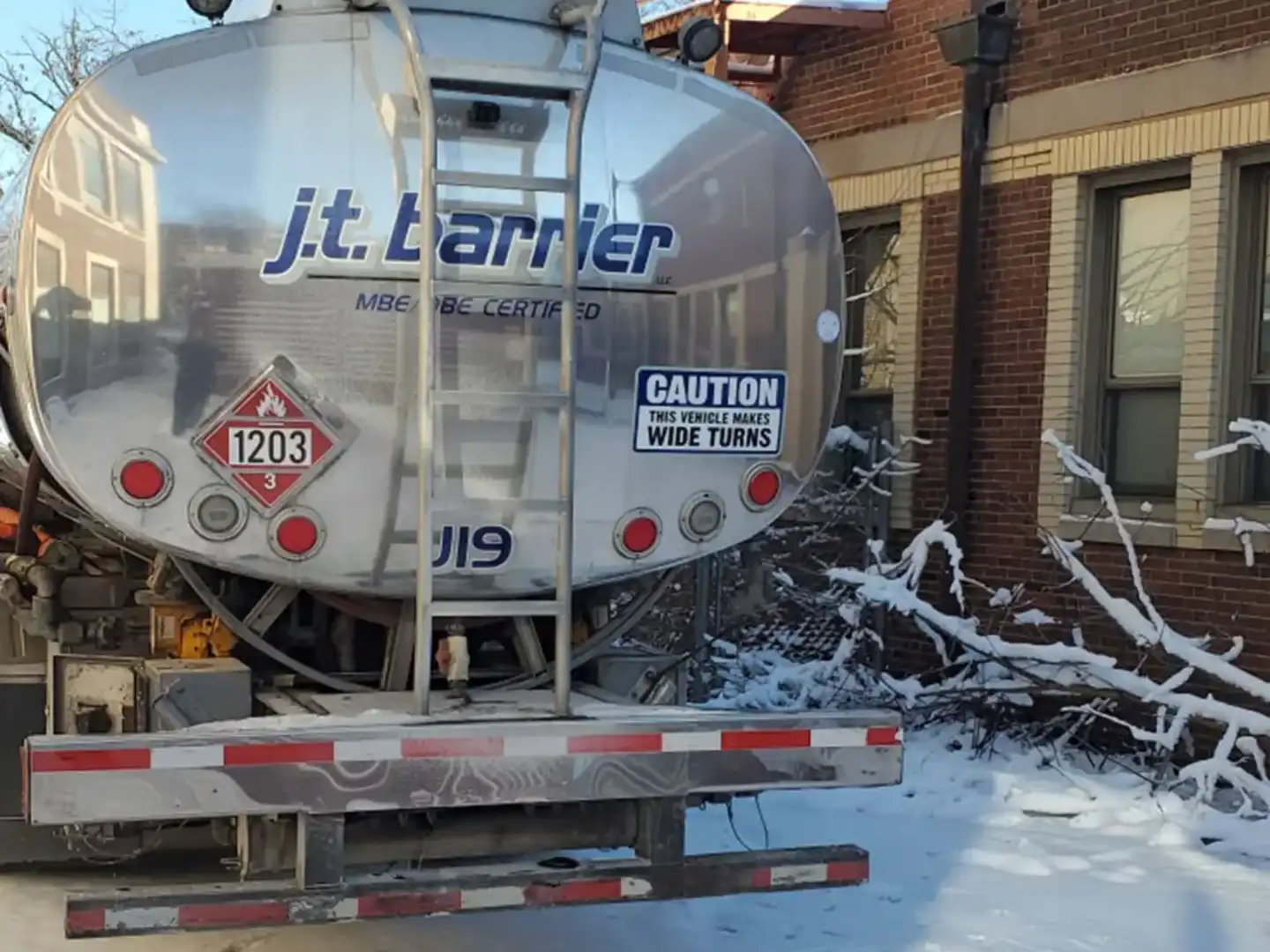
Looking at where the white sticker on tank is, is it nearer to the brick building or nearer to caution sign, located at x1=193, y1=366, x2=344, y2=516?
caution sign, located at x1=193, y1=366, x2=344, y2=516

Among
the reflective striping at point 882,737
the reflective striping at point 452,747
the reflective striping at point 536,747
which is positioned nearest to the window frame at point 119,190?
the reflective striping at point 452,747

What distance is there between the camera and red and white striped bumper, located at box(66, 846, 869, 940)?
3.88 meters

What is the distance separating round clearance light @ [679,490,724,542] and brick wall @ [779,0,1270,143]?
4748mm

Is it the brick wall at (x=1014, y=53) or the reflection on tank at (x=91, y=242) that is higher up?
the brick wall at (x=1014, y=53)

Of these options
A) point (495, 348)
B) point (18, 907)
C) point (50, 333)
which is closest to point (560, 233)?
point (495, 348)

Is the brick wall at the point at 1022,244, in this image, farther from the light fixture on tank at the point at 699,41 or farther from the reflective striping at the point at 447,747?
the reflective striping at the point at 447,747

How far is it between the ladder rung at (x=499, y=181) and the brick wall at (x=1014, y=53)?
200 inches

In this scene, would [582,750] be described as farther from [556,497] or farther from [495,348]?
[495,348]

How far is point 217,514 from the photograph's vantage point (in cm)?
435

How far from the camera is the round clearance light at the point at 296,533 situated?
174 inches

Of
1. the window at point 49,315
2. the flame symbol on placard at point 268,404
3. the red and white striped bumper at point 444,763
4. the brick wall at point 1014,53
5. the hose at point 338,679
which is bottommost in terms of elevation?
the red and white striped bumper at point 444,763

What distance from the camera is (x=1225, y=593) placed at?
8.06 metres

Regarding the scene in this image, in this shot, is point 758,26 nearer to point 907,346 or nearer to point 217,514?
point 907,346

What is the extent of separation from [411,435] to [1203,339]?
5219 mm
